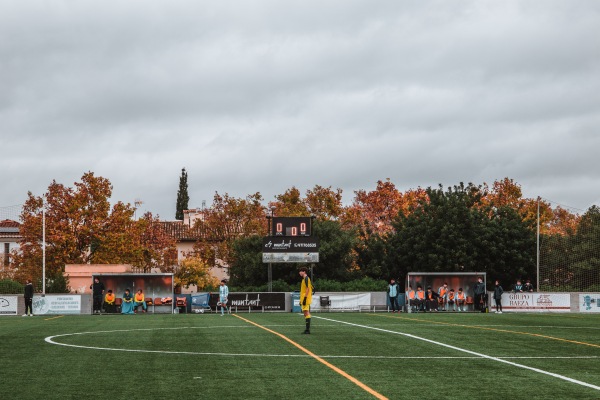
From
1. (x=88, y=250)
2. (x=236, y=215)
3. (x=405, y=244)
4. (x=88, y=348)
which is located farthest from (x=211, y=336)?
(x=236, y=215)

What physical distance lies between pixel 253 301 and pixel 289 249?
4.82m

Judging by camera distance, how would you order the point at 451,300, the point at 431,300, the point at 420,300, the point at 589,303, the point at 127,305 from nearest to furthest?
1. the point at 589,303
2. the point at 127,305
3. the point at 420,300
4. the point at 431,300
5. the point at 451,300

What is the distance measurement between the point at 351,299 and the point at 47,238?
1175 inches

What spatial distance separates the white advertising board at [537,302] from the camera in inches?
2009

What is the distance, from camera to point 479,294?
49.7 metres

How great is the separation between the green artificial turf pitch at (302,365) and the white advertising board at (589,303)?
26.6 m

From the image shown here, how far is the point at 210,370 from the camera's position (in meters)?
15.0

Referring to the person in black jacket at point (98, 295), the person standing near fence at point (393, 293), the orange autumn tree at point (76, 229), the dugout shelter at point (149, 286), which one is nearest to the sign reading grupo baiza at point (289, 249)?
the person standing near fence at point (393, 293)

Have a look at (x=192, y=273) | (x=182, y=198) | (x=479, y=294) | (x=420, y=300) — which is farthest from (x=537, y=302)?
(x=182, y=198)

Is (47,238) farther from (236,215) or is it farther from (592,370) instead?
(592,370)

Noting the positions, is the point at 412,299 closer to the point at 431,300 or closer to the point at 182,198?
the point at 431,300

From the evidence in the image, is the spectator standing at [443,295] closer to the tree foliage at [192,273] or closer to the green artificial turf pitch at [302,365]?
the green artificial turf pitch at [302,365]

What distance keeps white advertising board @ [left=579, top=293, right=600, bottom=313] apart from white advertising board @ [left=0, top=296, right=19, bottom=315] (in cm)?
3119

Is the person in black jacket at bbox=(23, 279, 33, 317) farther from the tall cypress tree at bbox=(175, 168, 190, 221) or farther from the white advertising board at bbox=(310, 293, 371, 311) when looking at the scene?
the tall cypress tree at bbox=(175, 168, 190, 221)
